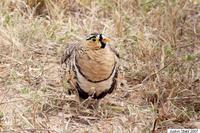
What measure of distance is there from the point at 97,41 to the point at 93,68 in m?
0.16

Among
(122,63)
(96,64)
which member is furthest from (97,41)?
(122,63)

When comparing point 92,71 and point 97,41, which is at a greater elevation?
point 97,41

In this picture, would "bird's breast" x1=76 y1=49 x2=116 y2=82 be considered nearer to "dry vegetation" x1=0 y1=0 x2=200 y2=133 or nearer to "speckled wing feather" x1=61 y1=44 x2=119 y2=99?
"speckled wing feather" x1=61 y1=44 x2=119 y2=99

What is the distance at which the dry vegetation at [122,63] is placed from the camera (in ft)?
11.4

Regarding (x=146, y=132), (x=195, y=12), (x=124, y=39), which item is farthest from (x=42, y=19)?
(x=146, y=132)

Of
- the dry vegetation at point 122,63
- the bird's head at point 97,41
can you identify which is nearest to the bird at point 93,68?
the bird's head at point 97,41

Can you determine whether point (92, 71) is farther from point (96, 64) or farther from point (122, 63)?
point (122, 63)

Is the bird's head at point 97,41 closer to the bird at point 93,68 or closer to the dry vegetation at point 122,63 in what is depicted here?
the bird at point 93,68

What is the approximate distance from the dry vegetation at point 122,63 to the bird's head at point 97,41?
1.17ft

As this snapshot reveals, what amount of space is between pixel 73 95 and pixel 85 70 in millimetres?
227

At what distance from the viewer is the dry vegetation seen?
11.4ft

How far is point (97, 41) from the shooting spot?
3402 mm

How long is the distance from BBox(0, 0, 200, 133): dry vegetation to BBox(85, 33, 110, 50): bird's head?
0.36 metres

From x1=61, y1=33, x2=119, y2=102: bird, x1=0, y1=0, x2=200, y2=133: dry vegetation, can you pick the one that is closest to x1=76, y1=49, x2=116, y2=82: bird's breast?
x1=61, y1=33, x2=119, y2=102: bird
